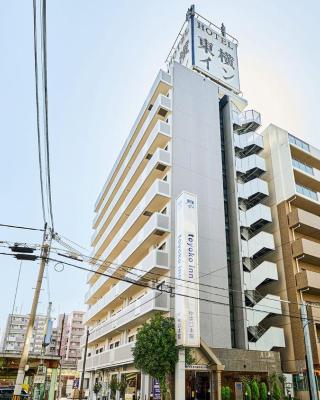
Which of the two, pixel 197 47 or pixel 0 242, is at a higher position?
pixel 197 47

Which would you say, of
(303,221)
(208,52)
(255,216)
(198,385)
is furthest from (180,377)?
(208,52)

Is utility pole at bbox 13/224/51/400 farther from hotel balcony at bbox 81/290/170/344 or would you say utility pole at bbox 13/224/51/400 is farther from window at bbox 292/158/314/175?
window at bbox 292/158/314/175

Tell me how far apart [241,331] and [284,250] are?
8176 mm

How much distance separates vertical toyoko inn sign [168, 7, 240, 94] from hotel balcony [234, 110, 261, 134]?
255 inches

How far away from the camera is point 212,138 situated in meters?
35.6

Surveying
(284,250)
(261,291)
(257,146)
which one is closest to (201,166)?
(257,146)

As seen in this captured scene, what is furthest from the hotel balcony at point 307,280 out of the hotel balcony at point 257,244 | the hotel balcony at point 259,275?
the hotel balcony at point 257,244

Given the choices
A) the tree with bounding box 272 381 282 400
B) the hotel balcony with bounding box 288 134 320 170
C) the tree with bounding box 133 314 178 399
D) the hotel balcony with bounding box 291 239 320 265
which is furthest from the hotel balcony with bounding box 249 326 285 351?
the hotel balcony with bounding box 288 134 320 170

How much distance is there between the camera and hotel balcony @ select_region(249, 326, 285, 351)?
91.9 feet

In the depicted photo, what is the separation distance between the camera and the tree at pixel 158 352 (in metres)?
22.1

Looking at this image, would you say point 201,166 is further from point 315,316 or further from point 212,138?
point 315,316

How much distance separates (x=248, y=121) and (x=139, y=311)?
22281 millimetres

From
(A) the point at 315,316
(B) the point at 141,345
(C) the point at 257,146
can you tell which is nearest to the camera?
(B) the point at 141,345

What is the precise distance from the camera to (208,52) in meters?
43.2
